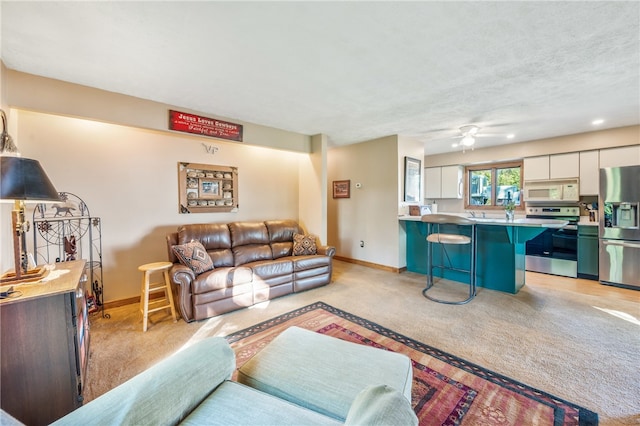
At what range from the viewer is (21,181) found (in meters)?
1.57

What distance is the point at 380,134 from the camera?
15.6 ft

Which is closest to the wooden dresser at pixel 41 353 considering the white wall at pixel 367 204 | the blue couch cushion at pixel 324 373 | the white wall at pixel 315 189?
the blue couch cushion at pixel 324 373

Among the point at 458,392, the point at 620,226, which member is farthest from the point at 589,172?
the point at 458,392

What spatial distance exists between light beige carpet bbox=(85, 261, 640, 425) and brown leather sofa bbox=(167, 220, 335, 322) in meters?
0.17

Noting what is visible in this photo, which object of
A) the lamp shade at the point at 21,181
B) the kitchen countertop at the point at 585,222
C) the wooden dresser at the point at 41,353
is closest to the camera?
the wooden dresser at the point at 41,353

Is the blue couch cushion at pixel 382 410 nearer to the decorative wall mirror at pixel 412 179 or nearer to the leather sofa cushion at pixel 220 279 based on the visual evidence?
the leather sofa cushion at pixel 220 279

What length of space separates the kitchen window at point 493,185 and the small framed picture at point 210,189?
5.44 m

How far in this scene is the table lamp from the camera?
154cm

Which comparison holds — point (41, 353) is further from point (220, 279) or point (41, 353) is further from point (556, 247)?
point (556, 247)

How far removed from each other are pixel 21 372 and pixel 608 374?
Result: 3.85 meters

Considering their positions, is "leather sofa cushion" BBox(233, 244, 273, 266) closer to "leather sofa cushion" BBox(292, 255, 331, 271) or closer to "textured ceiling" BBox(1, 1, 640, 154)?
"leather sofa cushion" BBox(292, 255, 331, 271)

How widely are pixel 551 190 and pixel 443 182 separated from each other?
1.93 meters

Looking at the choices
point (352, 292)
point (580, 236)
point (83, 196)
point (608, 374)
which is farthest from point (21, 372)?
point (580, 236)

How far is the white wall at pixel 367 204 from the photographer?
4852mm
